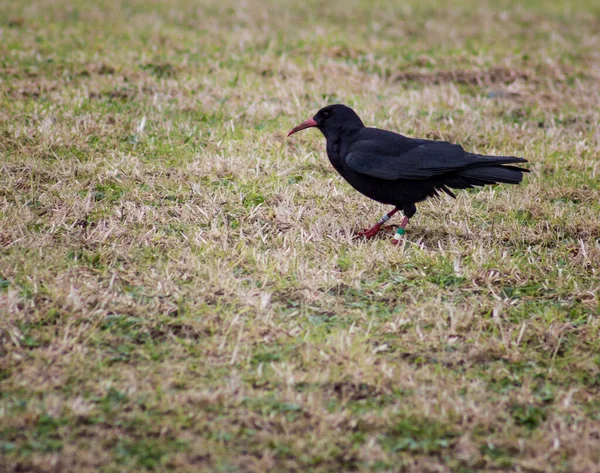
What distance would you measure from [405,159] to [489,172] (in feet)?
2.02

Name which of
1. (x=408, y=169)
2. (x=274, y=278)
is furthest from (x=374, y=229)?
(x=274, y=278)

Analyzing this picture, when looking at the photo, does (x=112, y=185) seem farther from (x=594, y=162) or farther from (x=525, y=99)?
(x=525, y=99)

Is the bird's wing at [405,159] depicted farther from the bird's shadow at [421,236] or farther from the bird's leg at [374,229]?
the bird's shadow at [421,236]

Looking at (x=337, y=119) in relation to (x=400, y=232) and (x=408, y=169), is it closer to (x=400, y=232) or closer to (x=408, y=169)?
(x=408, y=169)

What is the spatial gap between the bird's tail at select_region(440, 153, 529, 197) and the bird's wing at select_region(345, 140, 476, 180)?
0.06m

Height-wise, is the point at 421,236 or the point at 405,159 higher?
the point at 405,159

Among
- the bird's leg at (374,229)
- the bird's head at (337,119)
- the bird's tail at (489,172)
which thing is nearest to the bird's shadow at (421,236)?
the bird's leg at (374,229)

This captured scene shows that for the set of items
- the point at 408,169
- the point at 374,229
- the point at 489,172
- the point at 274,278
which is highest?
the point at 489,172

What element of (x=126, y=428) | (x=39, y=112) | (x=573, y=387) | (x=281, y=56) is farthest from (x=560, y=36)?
(x=126, y=428)

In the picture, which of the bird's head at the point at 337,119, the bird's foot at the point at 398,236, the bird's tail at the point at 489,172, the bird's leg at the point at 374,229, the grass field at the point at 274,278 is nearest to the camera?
the grass field at the point at 274,278

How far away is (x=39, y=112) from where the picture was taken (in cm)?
715

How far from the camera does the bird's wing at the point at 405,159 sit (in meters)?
5.30

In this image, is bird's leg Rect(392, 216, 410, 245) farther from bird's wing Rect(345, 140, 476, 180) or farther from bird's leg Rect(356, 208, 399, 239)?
bird's wing Rect(345, 140, 476, 180)

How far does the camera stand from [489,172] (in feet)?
17.2
